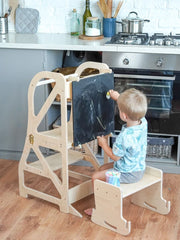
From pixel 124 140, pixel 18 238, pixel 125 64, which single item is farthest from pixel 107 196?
pixel 125 64

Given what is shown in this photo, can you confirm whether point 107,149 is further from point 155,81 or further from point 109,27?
point 109,27

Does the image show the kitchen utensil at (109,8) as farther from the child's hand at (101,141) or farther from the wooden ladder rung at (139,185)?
the wooden ladder rung at (139,185)

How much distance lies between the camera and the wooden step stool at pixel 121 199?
252cm

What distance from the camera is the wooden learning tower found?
101 inches

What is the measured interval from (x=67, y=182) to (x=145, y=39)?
129 cm

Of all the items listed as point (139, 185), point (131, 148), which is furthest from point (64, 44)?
point (139, 185)

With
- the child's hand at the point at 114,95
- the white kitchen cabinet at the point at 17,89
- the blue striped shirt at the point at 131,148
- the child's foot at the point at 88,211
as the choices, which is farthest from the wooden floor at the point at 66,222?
the child's hand at the point at 114,95

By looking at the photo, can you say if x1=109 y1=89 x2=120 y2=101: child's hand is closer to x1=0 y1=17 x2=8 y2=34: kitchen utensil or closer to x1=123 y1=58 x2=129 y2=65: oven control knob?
x1=123 y1=58 x2=129 y2=65: oven control knob

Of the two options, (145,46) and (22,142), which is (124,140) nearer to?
(145,46)

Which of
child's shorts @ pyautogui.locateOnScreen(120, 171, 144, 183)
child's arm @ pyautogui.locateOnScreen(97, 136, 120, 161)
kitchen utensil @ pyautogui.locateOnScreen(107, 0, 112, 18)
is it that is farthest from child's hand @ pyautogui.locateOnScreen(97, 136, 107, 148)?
kitchen utensil @ pyautogui.locateOnScreen(107, 0, 112, 18)

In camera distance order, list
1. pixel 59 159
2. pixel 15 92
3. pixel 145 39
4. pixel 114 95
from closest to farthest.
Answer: pixel 114 95 < pixel 59 159 < pixel 145 39 < pixel 15 92

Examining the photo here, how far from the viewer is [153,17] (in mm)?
3654

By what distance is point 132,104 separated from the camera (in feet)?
8.33

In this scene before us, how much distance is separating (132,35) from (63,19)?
74 cm
